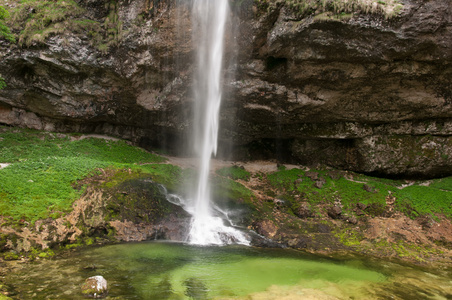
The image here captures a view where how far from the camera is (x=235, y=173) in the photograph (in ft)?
61.6

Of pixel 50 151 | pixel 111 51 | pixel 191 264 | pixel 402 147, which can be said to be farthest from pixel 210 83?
pixel 402 147

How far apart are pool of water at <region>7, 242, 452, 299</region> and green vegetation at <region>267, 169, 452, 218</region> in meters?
5.48

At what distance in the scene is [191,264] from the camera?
8.29 m

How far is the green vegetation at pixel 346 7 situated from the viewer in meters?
12.0

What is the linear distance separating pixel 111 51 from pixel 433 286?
59.0 ft

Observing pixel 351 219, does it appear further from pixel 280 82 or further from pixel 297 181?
pixel 280 82

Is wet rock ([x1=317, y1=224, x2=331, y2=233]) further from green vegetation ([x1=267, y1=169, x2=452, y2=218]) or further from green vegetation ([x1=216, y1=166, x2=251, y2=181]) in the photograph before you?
green vegetation ([x1=216, y1=166, x2=251, y2=181])

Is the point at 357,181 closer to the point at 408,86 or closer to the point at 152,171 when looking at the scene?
the point at 408,86

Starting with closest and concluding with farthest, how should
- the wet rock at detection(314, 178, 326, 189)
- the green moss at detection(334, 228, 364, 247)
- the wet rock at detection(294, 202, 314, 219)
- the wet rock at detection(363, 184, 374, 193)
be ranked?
the green moss at detection(334, 228, 364, 247) < the wet rock at detection(294, 202, 314, 219) < the wet rock at detection(363, 184, 374, 193) < the wet rock at detection(314, 178, 326, 189)

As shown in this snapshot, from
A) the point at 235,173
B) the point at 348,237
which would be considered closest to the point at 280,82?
the point at 235,173

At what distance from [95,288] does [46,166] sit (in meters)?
9.01

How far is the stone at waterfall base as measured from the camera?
5.56 m

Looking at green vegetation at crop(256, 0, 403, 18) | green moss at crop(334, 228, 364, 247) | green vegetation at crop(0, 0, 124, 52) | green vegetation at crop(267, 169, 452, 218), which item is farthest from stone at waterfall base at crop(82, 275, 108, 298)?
green vegetation at crop(0, 0, 124, 52)

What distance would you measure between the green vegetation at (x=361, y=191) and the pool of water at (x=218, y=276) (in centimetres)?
548
